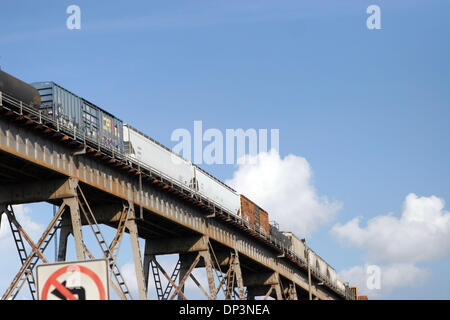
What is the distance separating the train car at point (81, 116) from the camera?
39.9 metres

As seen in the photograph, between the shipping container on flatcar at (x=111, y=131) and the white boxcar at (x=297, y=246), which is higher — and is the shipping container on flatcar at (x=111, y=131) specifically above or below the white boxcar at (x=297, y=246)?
above

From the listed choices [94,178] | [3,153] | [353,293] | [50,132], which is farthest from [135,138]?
[353,293]

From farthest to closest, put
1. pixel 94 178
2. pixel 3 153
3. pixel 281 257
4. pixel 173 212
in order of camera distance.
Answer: pixel 281 257 < pixel 173 212 < pixel 94 178 < pixel 3 153

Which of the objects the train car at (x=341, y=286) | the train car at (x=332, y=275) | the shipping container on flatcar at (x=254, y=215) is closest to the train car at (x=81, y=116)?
the shipping container on flatcar at (x=254, y=215)

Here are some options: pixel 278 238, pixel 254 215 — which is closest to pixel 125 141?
pixel 254 215

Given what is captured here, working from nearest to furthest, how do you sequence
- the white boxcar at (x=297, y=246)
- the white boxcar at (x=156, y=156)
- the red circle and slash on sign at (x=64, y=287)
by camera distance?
the red circle and slash on sign at (x=64, y=287), the white boxcar at (x=156, y=156), the white boxcar at (x=297, y=246)

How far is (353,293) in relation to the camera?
134 metres

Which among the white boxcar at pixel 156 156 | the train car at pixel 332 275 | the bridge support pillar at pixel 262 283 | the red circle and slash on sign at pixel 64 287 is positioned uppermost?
the white boxcar at pixel 156 156

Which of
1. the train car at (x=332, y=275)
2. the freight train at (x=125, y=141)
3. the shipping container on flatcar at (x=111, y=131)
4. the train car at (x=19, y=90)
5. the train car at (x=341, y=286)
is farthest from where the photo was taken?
the train car at (x=341, y=286)

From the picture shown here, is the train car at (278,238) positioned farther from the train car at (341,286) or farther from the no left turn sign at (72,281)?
the no left turn sign at (72,281)

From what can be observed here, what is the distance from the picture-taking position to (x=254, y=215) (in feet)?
244

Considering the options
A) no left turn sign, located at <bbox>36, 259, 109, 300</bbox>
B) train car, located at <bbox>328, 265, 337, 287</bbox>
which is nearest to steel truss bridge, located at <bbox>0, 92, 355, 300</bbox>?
no left turn sign, located at <bbox>36, 259, 109, 300</bbox>
